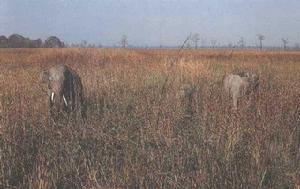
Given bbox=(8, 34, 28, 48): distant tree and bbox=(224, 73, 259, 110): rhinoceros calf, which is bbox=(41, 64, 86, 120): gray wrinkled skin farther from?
bbox=(8, 34, 28, 48): distant tree

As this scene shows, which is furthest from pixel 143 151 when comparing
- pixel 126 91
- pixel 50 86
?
pixel 126 91

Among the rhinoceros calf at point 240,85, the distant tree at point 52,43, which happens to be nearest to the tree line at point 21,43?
the distant tree at point 52,43

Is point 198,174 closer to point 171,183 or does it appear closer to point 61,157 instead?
point 171,183

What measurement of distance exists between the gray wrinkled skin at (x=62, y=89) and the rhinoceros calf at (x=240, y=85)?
264 cm

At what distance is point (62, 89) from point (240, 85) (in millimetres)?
3137

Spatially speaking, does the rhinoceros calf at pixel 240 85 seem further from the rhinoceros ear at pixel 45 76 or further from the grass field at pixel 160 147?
the rhinoceros ear at pixel 45 76

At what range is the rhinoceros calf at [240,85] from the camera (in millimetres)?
8049

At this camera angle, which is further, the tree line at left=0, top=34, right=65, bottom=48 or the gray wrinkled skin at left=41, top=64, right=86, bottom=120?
the tree line at left=0, top=34, right=65, bottom=48

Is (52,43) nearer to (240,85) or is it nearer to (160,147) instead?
(240,85)

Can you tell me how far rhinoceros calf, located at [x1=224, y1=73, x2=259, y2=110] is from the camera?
8049 millimetres

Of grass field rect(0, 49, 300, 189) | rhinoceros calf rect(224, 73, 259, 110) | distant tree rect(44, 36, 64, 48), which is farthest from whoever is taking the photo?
distant tree rect(44, 36, 64, 48)

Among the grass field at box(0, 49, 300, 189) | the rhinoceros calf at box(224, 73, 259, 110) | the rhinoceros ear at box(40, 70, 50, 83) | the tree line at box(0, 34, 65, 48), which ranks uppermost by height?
the tree line at box(0, 34, 65, 48)

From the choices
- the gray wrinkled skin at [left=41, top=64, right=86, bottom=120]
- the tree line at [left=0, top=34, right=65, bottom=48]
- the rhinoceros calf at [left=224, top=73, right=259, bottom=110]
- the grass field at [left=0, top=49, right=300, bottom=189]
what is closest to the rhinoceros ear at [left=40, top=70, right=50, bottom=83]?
the gray wrinkled skin at [left=41, top=64, right=86, bottom=120]

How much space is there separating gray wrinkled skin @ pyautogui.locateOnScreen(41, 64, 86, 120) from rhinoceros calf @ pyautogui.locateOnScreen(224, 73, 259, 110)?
2.64 m
